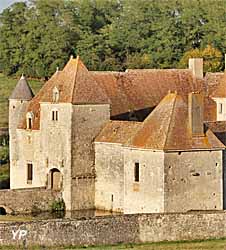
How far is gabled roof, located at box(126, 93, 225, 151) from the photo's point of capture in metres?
45.7

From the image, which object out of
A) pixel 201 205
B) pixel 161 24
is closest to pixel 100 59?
pixel 161 24

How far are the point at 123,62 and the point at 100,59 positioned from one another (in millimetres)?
2966

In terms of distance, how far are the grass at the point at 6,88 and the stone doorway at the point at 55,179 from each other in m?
34.7

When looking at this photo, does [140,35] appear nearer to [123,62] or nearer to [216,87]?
[123,62]

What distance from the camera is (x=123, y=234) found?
3734 centimetres

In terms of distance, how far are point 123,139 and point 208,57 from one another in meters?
41.5

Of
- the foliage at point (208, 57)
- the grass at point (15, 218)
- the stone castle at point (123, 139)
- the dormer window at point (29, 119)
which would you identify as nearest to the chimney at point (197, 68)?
the stone castle at point (123, 139)

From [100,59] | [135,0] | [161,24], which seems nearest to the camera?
[100,59]

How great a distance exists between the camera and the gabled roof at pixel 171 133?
45.7 m

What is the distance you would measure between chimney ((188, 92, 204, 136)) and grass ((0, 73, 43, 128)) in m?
41.6

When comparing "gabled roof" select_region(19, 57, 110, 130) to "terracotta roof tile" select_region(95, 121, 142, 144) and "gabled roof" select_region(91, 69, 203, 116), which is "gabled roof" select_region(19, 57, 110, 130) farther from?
"gabled roof" select_region(91, 69, 203, 116)

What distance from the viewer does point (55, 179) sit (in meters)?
52.5

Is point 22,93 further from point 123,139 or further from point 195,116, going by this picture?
point 195,116

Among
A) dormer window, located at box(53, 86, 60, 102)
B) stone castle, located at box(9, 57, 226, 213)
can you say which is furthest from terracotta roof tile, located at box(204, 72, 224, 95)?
dormer window, located at box(53, 86, 60, 102)
